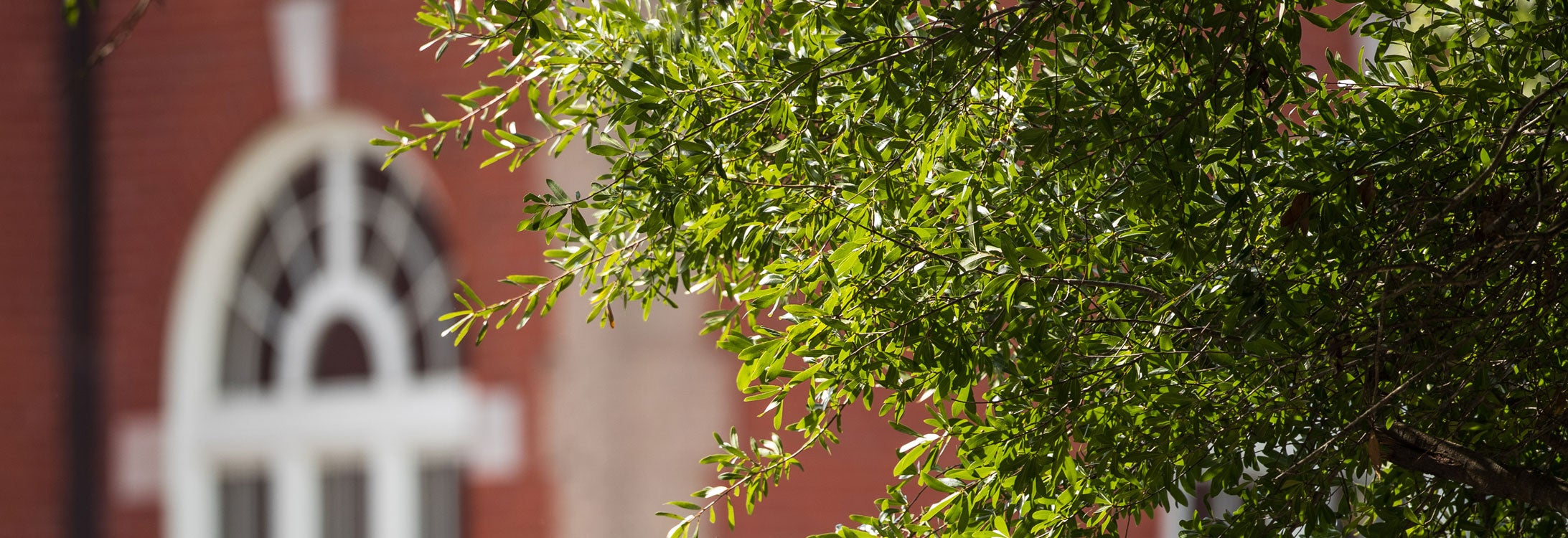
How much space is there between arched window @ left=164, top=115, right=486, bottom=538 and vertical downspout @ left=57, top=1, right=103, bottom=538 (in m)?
0.36

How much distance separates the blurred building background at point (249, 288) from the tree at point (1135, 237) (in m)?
4.27

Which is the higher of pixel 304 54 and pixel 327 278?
pixel 304 54

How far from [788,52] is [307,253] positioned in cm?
549

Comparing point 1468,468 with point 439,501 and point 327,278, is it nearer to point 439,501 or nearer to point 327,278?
point 439,501

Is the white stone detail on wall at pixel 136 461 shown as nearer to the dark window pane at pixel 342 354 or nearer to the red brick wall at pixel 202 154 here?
the red brick wall at pixel 202 154

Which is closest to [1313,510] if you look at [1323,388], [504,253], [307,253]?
[1323,388]

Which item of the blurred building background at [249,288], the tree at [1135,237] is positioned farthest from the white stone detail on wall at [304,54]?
the tree at [1135,237]

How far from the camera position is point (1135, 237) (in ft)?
5.22

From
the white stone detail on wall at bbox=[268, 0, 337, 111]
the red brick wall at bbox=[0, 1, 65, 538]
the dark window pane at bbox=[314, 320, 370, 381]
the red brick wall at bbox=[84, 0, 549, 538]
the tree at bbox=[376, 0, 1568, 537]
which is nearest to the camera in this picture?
the tree at bbox=[376, 0, 1568, 537]

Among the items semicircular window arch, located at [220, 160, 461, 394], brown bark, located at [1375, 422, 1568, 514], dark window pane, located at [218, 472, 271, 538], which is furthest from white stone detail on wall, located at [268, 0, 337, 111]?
brown bark, located at [1375, 422, 1568, 514]

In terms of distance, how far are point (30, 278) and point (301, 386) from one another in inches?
57.5

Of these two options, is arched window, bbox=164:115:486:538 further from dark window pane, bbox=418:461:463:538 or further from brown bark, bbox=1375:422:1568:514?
brown bark, bbox=1375:422:1568:514

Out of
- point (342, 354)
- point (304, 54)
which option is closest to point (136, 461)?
point (342, 354)

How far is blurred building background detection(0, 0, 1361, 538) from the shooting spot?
19.8 feet
